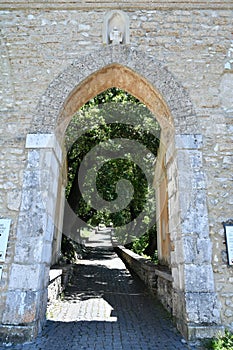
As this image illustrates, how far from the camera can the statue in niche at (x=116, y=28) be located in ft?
15.8

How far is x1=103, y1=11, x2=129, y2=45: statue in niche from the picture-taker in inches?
189

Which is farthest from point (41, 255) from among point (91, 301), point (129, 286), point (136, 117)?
point (136, 117)

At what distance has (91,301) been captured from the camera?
5930 millimetres

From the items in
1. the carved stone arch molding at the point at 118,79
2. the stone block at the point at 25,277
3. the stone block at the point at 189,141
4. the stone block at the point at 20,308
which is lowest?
the stone block at the point at 20,308

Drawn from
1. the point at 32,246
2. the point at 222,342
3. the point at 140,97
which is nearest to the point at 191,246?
the point at 222,342

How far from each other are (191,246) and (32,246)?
226cm

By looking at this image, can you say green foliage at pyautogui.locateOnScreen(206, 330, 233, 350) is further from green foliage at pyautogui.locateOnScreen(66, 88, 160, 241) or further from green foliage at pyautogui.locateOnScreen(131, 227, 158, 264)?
green foliage at pyautogui.locateOnScreen(131, 227, 158, 264)

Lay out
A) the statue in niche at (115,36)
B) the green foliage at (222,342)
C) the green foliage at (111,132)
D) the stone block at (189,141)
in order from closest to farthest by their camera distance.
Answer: the green foliage at (222,342) → the stone block at (189,141) → the statue in niche at (115,36) → the green foliage at (111,132)

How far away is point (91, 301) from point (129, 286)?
7.12ft

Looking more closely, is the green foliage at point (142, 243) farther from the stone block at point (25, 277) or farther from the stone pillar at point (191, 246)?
the stone block at point (25, 277)

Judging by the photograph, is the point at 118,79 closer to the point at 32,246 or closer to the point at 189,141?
the point at 189,141

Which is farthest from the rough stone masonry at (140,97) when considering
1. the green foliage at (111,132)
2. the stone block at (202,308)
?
the green foliage at (111,132)

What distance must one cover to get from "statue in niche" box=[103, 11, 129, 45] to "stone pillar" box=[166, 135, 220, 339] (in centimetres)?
208

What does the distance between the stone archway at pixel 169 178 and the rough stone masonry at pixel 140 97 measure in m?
0.02
